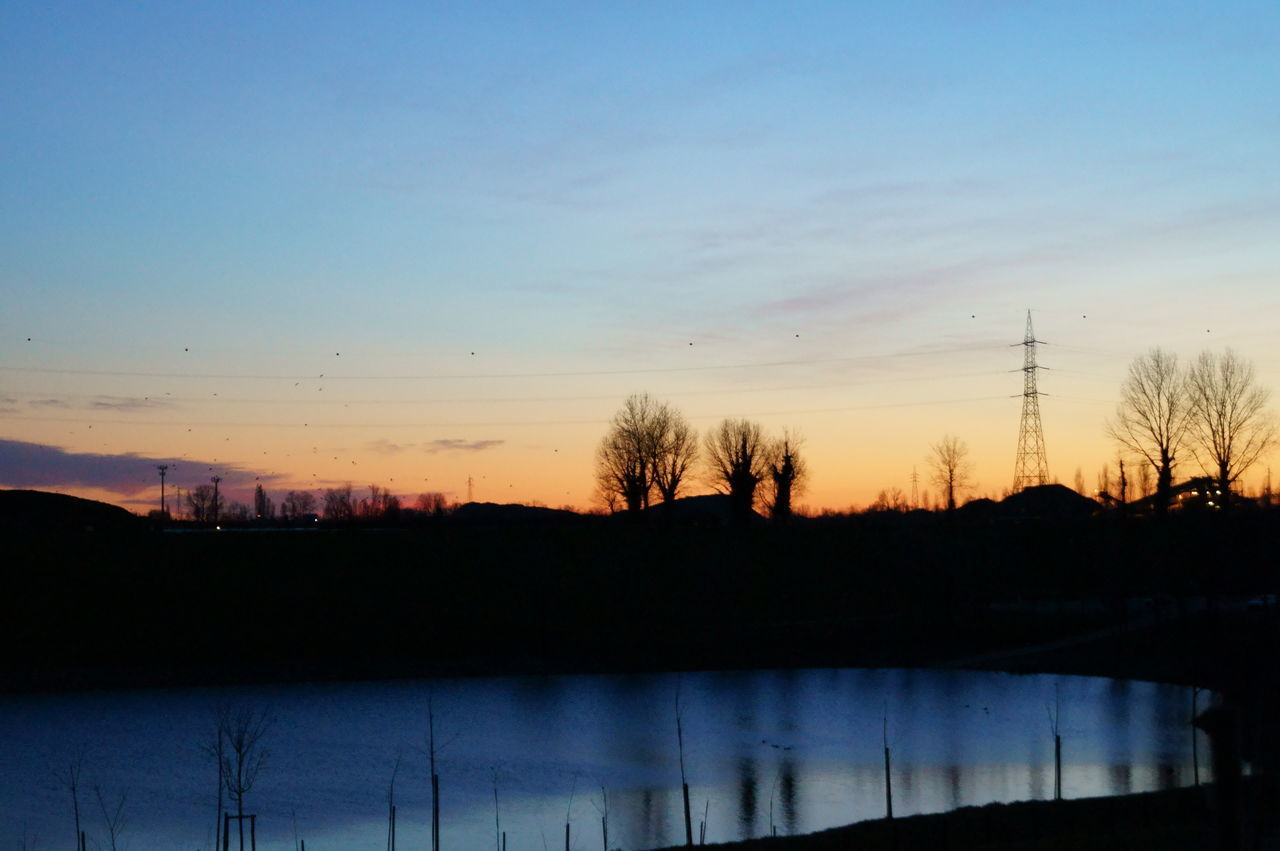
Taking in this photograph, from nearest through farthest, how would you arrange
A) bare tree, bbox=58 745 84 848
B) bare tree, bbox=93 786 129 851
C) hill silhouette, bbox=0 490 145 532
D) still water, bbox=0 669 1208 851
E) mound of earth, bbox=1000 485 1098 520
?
1. bare tree, bbox=93 786 129 851
2. still water, bbox=0 669 1208 851
3. bare tree, bbox=58 745 84 848
4. hill silhouette, bbox=0 490 145 532
5. mound of earth, bbox=1000 485 1098 520

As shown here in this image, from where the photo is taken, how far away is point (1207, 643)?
56.7 m

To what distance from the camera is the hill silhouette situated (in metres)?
76.2

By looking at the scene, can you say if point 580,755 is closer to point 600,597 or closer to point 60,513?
point 600,597

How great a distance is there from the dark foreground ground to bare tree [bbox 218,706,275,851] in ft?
50.9

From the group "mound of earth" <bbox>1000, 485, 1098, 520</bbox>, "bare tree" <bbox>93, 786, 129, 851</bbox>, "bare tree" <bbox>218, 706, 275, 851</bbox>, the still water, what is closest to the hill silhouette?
the still water

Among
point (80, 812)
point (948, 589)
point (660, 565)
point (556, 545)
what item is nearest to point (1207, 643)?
point (948, 589)

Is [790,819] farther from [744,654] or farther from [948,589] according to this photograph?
[948,589]

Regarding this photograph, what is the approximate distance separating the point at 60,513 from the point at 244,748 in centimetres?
4890

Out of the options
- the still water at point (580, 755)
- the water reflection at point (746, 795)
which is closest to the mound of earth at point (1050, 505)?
the still water at point (580, 755)

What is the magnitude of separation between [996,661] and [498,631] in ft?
87.1

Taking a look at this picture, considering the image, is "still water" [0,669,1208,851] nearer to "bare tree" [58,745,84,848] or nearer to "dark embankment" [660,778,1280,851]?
"bare tree" [58,745,84,848]

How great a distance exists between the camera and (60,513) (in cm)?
7881

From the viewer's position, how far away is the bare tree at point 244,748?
3010cm

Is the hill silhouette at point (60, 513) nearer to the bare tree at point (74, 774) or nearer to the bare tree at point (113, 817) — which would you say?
the bare tree at point (74, 774)
